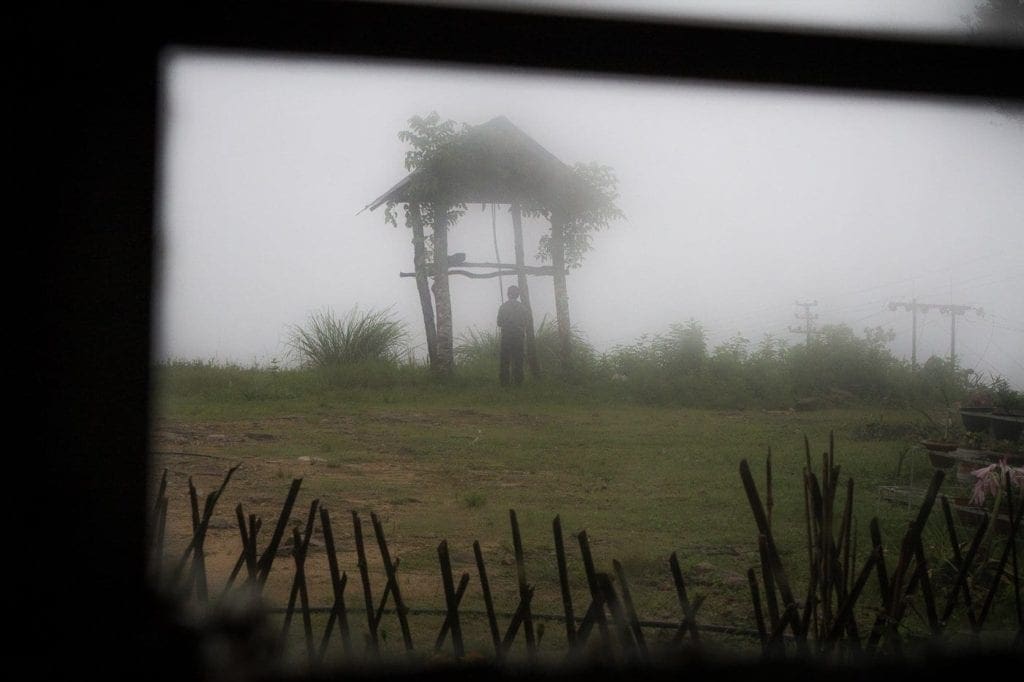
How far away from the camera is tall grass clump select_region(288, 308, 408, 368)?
4.54 m

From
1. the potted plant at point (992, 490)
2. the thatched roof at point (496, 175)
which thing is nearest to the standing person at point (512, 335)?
the thatched roof at point (496, 175)

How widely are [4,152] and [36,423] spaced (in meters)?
0.24

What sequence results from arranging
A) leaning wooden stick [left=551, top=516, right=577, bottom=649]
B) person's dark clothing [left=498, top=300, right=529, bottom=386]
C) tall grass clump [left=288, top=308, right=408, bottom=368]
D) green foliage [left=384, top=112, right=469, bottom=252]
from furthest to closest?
person's dark clothing [left=498, top=300, right=529, bottom=386], green foliage [left=384, top=112, right=469, bottom=252], tall grass clump [left=288, top=308, right=408, bottom=368], leaning wooden stick [left=551, top=516, right=577, bottom=649]

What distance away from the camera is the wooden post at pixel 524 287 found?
5.49 meters

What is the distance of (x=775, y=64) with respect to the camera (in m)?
0.77

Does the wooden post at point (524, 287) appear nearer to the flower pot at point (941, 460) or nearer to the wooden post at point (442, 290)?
the wooden post at point (442, 290)

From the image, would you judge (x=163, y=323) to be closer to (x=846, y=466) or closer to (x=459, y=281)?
(x=846, y=466)

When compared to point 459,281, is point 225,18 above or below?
below

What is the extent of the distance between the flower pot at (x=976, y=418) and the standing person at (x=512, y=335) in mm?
2493

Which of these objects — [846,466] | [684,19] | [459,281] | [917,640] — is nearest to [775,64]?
[684,19]

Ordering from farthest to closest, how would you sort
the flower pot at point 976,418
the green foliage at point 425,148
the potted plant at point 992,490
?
1. the green foliage at point 425,148
2. the flower pot at point 976,418
3. the potted plant at point 992,490

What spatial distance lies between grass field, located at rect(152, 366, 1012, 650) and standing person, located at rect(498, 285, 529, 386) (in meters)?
0.31

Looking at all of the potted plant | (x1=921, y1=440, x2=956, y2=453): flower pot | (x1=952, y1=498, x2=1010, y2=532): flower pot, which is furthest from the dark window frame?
(x1=921, y1=440, x2=956, y2=453): flower pot

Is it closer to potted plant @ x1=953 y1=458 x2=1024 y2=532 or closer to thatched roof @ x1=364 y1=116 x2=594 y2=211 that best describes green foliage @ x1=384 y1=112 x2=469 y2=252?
thatched roof @ x1=364 y1=116 x2=594 y2=211
